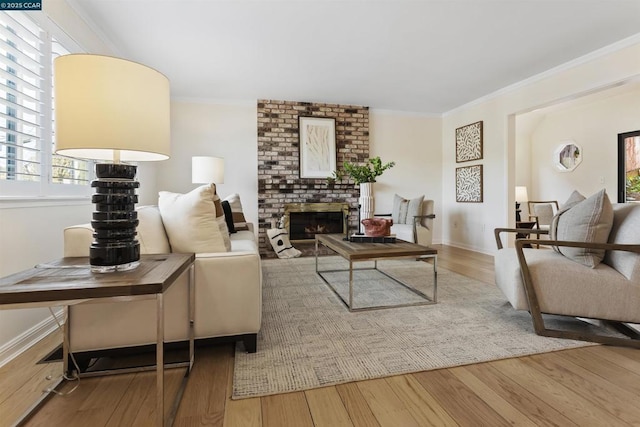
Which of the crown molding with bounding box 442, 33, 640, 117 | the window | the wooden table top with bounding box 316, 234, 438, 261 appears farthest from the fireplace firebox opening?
the window

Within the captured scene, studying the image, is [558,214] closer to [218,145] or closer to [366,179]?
[366,179]

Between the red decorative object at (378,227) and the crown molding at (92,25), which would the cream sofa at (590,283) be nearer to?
the red decorative object at (378,227)

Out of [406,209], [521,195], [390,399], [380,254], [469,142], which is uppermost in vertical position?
[469,142]

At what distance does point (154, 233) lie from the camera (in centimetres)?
162

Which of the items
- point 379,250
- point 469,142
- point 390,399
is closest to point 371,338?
point 390,399

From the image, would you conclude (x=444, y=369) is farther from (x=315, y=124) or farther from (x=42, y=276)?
(x=315, y=124)

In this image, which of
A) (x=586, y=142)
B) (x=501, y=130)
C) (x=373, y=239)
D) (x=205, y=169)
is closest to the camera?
(x=373, y=239)

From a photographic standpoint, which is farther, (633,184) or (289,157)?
(289,157)

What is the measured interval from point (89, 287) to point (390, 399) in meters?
1.19

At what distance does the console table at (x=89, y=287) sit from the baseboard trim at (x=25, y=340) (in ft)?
1.96

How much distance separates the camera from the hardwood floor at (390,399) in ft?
3.78

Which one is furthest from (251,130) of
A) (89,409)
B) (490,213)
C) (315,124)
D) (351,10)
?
(89,409)

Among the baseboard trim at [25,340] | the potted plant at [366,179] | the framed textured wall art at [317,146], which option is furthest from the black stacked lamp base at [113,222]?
the framed textured wall art at [317,146]

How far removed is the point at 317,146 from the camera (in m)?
5.08
